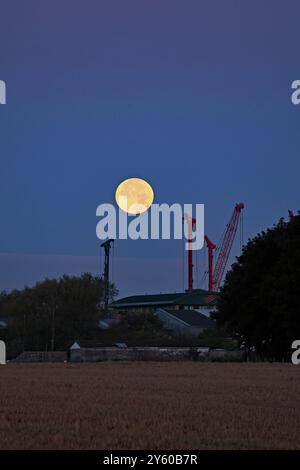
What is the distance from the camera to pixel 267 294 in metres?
63.3

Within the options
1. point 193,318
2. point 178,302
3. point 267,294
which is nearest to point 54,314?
point 193,318

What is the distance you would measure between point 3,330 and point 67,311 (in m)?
9.07

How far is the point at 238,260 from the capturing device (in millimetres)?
71000

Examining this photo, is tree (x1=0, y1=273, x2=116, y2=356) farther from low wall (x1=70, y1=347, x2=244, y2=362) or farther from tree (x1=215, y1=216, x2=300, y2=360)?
tree (x1=215, y1=216, x2=300, y2=360)

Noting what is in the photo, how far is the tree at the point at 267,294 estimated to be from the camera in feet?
202

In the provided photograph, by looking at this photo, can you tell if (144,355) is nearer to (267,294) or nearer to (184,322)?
(267,294)

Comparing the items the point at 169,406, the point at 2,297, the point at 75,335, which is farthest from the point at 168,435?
the point at 2,297

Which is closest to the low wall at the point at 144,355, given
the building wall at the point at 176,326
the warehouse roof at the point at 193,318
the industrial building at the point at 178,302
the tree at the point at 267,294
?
the tree at the point at 267,294

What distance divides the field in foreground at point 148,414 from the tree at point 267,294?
28557mm

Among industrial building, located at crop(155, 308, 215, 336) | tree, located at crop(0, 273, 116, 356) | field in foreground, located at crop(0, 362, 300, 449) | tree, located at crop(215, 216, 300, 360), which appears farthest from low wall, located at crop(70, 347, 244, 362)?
industrial building, located at crop(155, 308, 215, 336)

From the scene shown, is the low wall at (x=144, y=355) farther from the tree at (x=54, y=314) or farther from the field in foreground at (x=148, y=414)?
the tree at (x=54, y=314)

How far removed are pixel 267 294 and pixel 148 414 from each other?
44.4 m

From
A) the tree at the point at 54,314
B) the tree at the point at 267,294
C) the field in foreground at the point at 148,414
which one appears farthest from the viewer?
the tree at the point at 54,314

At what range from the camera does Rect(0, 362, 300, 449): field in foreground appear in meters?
15.5
